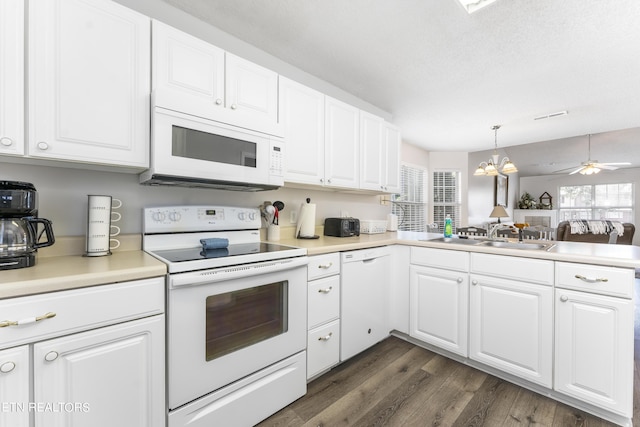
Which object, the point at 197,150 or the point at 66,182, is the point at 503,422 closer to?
the point at 197,150

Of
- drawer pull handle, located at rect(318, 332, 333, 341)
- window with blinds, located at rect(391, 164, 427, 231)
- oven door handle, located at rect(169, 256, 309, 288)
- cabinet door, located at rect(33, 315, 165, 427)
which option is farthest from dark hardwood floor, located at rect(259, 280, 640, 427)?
window with blinds, located at rect(391, 164, 427, 231)

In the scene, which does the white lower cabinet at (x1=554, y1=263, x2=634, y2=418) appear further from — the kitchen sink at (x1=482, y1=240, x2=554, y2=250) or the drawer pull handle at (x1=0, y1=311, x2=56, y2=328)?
the drawer pull handle at (x1=0, y1=311, x2=56, y2=328)

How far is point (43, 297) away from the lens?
0.90 metres

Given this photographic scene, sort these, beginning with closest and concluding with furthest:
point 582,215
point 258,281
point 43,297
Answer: point 43,297, point 258,281, point 582,215

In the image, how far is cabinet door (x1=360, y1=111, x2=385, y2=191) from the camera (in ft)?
8.50

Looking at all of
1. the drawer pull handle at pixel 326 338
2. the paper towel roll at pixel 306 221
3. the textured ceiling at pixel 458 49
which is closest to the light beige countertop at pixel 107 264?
the paper towel roll at pixel 306 221

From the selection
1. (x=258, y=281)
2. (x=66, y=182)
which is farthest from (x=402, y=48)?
(x=66, y=182)

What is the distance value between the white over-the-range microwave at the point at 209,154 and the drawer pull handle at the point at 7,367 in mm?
853

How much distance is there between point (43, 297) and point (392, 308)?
2.22m

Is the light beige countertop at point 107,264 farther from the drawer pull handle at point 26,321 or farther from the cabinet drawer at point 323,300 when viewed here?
the cabinet drawer at point 323,300


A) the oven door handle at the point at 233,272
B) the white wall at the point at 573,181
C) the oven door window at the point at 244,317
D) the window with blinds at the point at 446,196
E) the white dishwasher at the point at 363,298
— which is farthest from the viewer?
the white wall at the point at 573,181

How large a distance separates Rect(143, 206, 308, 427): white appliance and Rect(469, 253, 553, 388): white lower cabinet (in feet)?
4.05

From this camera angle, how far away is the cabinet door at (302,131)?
200 cm

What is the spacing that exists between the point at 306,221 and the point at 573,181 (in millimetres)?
9824
